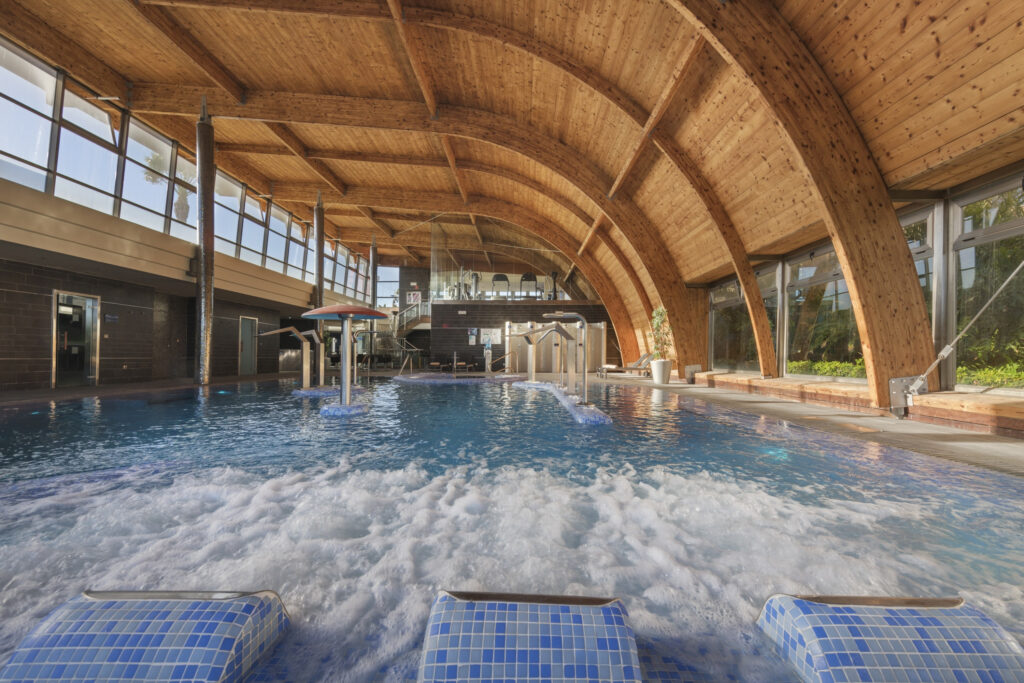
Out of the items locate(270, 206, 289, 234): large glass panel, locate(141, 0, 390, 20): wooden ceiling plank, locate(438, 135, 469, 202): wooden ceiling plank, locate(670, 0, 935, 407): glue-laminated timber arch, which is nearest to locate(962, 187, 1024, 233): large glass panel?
locate(670, 0, 935, 407): glue-laminated timber arch

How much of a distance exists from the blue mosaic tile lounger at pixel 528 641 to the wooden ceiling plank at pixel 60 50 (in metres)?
10.6

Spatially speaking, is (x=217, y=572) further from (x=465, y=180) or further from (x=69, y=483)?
(x=465, y=180)

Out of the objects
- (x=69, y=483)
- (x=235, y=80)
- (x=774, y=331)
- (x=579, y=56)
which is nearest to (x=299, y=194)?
(x=235, y=80)

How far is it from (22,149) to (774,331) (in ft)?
44.8

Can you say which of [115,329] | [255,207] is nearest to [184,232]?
[115,329]

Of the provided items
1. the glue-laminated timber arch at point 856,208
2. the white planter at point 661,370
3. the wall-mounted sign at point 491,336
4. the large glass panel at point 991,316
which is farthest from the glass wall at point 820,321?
the wall-mounted sign at point 491,336

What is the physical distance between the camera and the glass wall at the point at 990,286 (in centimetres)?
470

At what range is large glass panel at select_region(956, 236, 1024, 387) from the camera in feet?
15.4

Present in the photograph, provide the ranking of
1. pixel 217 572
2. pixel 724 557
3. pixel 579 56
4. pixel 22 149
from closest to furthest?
pixel 217 572, pixel 724 557, pixel 579 56, pixel 22 149

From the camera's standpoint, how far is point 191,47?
292 inches

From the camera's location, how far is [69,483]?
9.59ft

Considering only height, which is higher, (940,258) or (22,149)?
(22,149)

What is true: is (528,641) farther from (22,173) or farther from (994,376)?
(22,173)

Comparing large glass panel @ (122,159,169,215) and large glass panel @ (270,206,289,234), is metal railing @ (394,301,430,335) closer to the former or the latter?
large glass panel @ (270,206,289,234)
